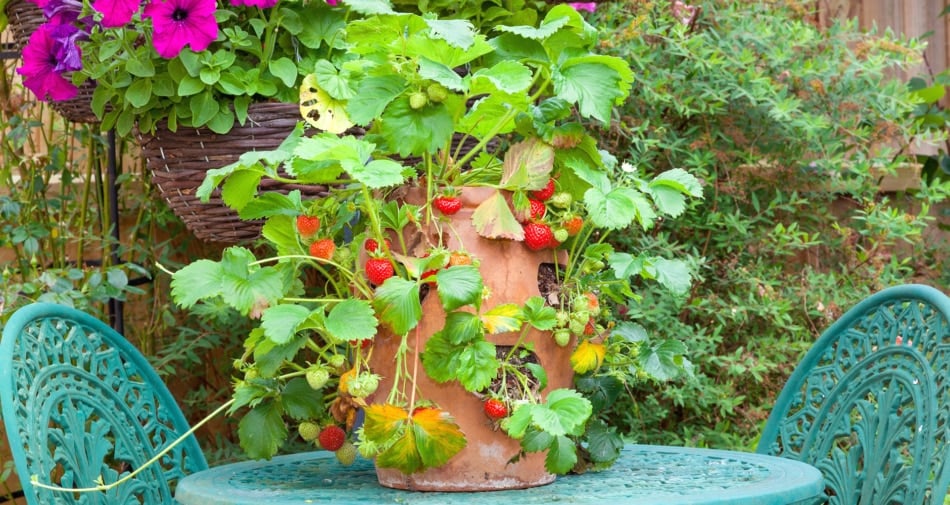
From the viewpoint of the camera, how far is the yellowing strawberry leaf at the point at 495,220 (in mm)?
1129

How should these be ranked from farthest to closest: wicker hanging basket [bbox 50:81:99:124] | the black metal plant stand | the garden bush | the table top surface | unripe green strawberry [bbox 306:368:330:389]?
the garden bush < the black metal plant stand < wicker hanging basket [bbox 50:81:99:124] < unripe green strawberry [bbox 306:368:330:389] < the table top surface

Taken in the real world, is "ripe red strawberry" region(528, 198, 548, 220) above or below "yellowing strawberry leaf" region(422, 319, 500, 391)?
above

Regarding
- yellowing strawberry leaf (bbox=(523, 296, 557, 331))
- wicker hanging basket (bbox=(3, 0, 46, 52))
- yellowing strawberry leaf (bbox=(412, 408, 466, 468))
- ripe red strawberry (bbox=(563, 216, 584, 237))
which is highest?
wicker hanging basket (bbox=(3, 0, 46, 52))

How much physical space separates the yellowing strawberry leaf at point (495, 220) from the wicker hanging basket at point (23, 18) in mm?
913

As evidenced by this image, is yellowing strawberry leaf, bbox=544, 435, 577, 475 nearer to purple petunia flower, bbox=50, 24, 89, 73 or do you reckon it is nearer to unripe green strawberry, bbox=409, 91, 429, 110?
unripe green strawberry, bbox=409, 91, 429, 110

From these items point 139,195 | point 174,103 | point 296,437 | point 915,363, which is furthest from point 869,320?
point 139,195

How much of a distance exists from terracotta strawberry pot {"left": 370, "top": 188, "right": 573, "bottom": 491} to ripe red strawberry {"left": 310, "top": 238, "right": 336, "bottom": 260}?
90 millimetres

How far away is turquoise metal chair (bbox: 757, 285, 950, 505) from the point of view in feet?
3.90

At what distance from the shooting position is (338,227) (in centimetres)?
→ 122

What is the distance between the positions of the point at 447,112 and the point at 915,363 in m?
0.63

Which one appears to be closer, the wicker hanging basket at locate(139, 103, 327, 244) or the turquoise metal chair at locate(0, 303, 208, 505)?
the turquoise metal chair at locate(0, 303, 208, 505)

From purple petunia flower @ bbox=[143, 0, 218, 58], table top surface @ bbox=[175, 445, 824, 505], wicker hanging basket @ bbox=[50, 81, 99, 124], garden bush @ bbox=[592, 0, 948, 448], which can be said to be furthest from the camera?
garden bush @ bbox=[592, 0, 948, 448]

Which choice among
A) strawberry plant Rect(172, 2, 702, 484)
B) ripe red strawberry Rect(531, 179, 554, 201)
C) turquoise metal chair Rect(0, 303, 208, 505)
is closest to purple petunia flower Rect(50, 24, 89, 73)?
turquoise metal chair Rect(0, 303, 208, 505)

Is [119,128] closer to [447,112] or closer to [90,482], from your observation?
[90,482]
